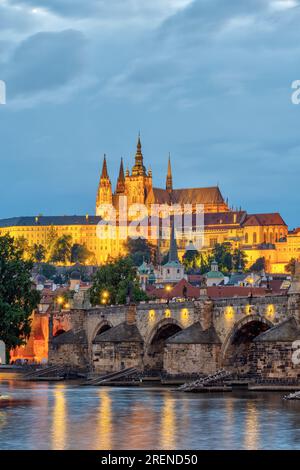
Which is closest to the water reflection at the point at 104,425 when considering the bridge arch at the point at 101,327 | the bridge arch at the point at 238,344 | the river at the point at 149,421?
the river at the point at 149,421

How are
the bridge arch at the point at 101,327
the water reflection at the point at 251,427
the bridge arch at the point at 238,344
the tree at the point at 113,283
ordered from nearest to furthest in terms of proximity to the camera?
the water reflection at the point at 251,427, the bridge arch at the point at 238,344, the bridge arch at the point at 101,327, the tree at the point at 113,283

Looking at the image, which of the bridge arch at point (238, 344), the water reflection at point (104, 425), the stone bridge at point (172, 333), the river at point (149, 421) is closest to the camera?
the water reflection at point (104, 425)

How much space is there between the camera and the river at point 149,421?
1832 inches

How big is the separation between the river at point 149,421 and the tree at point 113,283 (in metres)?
47.9

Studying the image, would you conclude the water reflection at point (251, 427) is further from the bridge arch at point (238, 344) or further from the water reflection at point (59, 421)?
the bridge arch at point (238, 344)

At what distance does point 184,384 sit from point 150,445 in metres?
29.9

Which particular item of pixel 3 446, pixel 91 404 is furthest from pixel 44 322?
pixel 3 446

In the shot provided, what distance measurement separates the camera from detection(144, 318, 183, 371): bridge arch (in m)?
89.1

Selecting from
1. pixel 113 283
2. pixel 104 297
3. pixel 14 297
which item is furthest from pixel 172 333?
pixel 113 283

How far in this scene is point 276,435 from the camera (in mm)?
48031

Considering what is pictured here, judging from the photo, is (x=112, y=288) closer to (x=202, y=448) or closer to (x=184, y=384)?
(x=184, y=384)

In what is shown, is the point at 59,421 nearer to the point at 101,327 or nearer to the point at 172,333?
the point at 172,333
